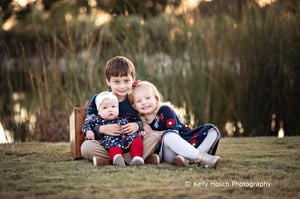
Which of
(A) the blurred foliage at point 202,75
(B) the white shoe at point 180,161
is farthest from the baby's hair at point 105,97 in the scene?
(A) the blurred foliage at point 202,75

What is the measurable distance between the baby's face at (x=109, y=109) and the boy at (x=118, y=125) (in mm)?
77

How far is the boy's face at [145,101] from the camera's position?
3143 mm

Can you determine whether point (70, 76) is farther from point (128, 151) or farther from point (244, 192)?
point (244, 192)

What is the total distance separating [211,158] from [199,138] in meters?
0.35

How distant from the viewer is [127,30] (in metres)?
5.17

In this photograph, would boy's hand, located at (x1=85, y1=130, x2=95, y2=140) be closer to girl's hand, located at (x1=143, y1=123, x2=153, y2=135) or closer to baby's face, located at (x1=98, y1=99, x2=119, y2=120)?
baby's face, located at (x1=98, y1=99, x2=119, y2=120)

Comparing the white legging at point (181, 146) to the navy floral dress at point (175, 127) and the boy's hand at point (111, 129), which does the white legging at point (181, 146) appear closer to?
the navy floral dress at point (175, 127)

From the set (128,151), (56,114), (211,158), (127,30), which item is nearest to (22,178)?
(128,151)

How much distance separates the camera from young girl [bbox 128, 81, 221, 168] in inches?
115

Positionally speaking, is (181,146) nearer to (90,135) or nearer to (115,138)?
(115,138)

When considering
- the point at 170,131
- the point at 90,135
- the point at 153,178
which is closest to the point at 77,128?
the point at 90,135

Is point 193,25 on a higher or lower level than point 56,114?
higher

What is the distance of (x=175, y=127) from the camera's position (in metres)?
3.12

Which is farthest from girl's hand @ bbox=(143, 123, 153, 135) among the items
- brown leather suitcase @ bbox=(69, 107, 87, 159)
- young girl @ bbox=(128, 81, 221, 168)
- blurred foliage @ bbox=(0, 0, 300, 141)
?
blurred foliage @ bbox=(0, 0, 300, 141)
